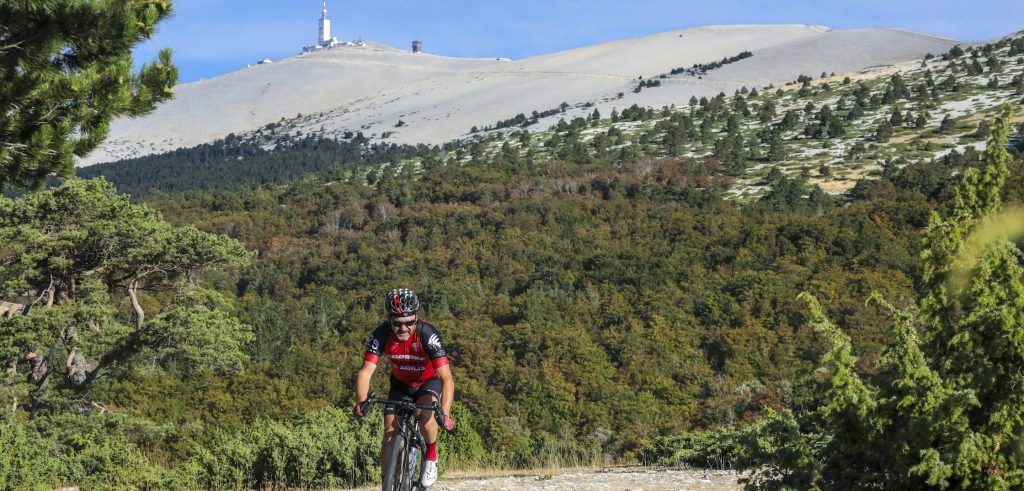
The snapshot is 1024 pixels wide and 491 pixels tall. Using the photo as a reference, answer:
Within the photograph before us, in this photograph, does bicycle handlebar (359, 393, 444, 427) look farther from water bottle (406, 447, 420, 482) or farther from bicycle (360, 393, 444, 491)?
water bottle (406, 447, 420, 482)

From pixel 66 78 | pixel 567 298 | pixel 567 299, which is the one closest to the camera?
pixel 66 78

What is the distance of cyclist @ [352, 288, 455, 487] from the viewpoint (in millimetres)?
6367

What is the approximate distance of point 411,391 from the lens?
6754 millimetres

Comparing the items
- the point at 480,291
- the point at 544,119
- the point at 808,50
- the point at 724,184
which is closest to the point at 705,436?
the point at 480,291

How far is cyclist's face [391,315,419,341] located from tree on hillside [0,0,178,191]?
4166 millimetres

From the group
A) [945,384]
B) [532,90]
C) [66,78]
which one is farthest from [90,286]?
[532,90]

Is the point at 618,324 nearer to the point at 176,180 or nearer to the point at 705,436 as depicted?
the point at 705,436

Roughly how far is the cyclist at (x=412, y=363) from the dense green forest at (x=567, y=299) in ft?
6.41

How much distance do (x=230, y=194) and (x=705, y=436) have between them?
232 feet

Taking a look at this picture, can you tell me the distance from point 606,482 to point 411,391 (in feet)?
15.8

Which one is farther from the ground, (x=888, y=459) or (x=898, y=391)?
(x=898, y=391)

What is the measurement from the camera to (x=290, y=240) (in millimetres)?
67375

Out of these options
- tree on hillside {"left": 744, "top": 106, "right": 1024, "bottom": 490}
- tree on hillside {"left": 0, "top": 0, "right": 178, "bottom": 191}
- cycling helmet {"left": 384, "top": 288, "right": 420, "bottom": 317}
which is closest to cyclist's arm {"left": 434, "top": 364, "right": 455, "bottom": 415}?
cycling helmet {"left": 384, "top": 288, "right": 420, "bottom": 317}

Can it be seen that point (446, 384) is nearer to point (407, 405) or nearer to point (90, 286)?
point (407, 405)
